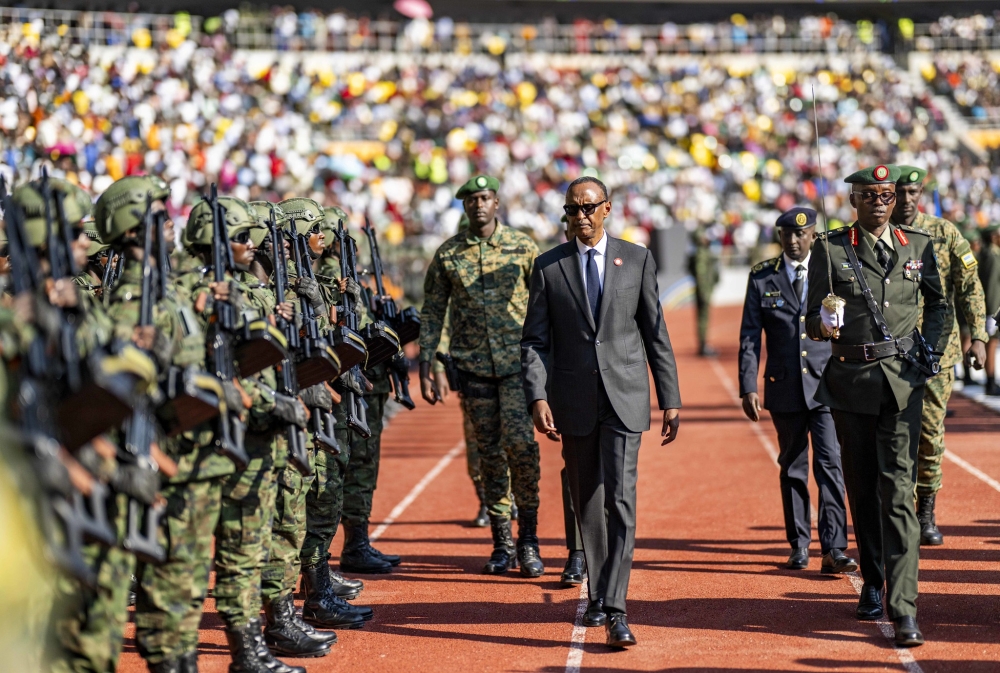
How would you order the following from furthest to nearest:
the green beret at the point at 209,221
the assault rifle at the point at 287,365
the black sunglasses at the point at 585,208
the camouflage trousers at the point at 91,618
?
the black sunglasses at the point at 585,208, the green beret at the point at 209,221, the assault rifle at the point at 287,365, the camouflage trousers at the point at 91,618

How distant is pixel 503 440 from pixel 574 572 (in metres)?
1.01

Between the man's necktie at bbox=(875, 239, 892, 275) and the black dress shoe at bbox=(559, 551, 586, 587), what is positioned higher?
the man's necktie at bbox=(875, 239, 892, 275)

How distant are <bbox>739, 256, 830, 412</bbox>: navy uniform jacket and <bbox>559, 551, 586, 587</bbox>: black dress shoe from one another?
1.54 metres

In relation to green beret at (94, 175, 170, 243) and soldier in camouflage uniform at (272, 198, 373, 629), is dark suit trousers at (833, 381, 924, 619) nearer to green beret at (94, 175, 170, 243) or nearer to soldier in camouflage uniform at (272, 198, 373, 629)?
soldier in camouflage uniform at (272, 198, 373, 629)

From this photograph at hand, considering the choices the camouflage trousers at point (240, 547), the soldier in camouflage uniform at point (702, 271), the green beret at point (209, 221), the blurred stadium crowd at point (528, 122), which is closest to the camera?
the camouflage trousers at point (240, 547)

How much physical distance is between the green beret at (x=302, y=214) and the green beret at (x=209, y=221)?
0.99m

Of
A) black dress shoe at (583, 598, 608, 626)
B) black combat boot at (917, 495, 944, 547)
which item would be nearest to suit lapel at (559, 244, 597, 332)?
black dress shoe at (583, 598, 608, 626)

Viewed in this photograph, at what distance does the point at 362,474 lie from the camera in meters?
8.42

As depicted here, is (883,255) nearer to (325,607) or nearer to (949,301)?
(949,301)

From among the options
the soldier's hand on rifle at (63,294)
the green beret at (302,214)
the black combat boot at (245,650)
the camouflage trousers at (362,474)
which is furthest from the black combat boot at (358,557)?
the soldier's hand on rifle at (63,294)

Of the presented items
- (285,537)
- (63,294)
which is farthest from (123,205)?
(285,537)

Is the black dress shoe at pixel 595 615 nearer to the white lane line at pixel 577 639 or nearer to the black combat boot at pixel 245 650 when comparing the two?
the white lane line at pixel 577 639

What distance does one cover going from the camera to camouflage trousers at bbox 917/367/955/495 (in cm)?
854

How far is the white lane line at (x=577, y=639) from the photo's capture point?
20.0 ft
